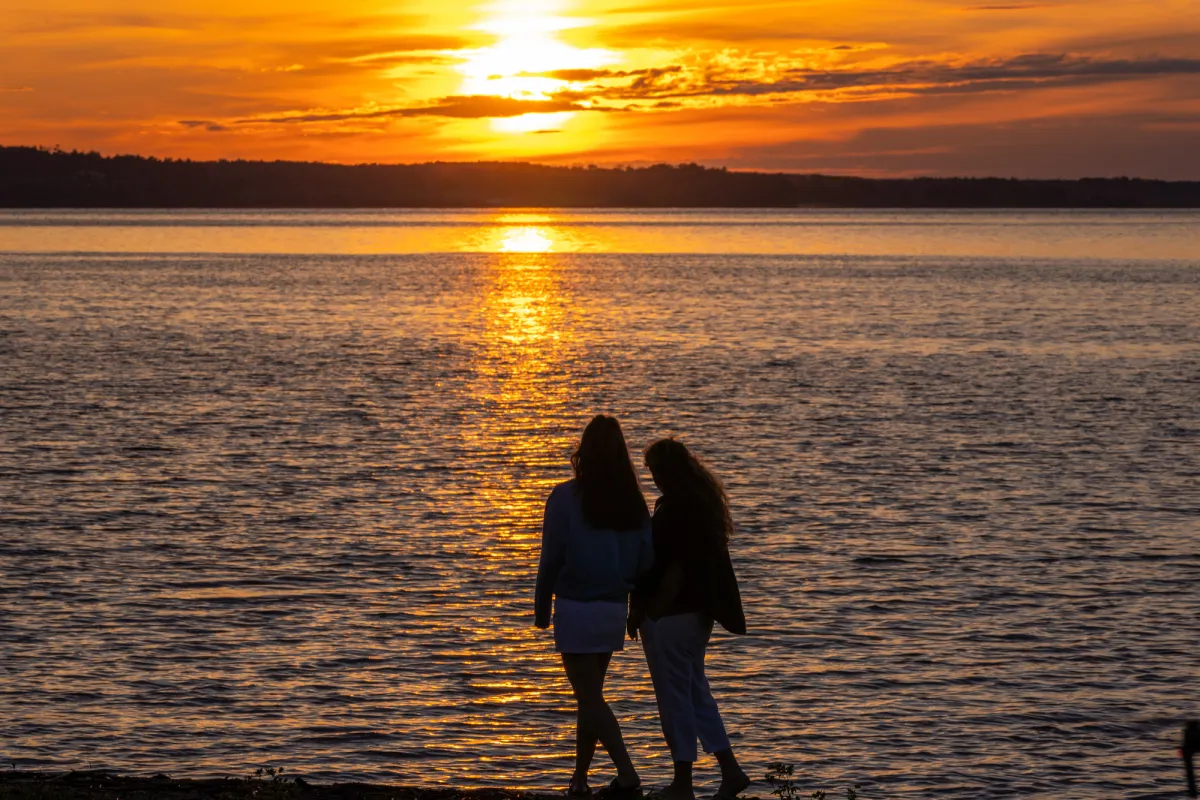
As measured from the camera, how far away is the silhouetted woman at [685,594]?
9.30 m

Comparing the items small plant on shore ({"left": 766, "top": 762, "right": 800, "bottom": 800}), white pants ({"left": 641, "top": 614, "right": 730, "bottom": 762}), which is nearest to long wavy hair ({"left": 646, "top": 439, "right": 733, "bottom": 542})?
white pants ({"left": 641, "top": 614, "right": 730, "bottom": 762})

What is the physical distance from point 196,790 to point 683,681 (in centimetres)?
319

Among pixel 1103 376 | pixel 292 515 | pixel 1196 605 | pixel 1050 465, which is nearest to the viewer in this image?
pixel 1196 605

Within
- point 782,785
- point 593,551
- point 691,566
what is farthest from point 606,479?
point 782,785

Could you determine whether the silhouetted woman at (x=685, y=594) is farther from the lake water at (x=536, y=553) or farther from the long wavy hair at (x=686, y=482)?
the lake water at (x=536, y=553)

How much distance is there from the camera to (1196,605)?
59.3 feet

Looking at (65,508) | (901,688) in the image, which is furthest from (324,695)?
(65,508)

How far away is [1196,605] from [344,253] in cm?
15361

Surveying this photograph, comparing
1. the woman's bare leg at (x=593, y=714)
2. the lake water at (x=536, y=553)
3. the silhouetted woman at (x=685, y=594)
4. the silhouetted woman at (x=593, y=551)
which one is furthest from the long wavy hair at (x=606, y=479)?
the lake water at (x=536, y=553)

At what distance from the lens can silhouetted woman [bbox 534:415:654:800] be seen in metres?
9.12

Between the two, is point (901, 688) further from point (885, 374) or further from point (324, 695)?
point (885, 374)

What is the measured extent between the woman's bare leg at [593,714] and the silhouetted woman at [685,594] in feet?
1.03

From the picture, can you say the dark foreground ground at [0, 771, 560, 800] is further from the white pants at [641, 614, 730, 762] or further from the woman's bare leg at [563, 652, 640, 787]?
the white pants at [641, 614, 730, 762]

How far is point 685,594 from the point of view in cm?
945
